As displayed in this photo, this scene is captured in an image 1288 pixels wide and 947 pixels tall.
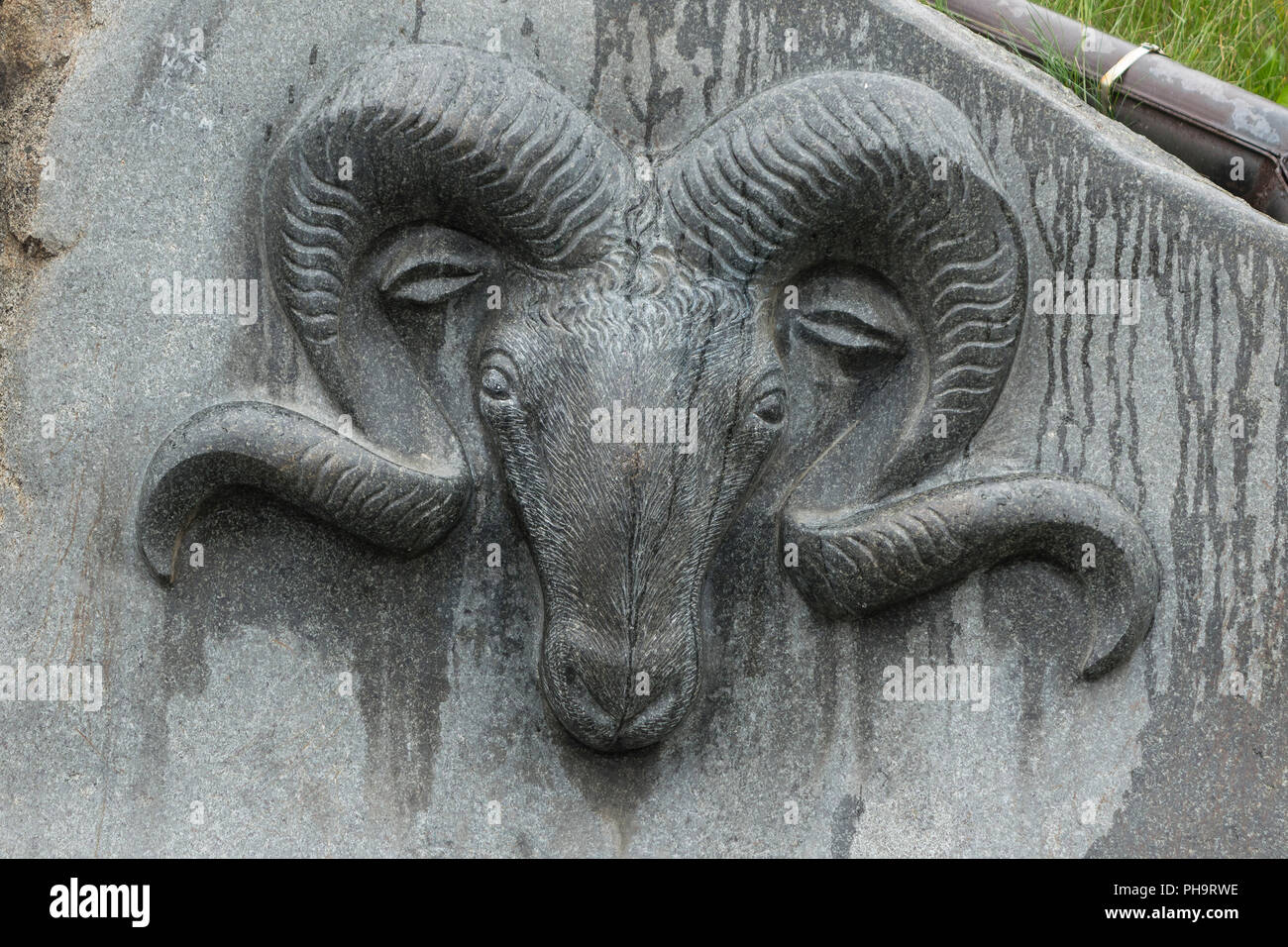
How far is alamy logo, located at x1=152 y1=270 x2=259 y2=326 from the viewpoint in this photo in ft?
9.59

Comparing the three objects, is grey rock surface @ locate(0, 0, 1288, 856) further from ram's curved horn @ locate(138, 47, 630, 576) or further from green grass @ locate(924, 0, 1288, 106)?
green grass @ locate(924, 0, 1288, 106)

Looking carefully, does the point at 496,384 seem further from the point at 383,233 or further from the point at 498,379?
the point at 383,233

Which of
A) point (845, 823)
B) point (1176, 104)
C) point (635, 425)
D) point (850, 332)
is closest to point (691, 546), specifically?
point (635, 425)

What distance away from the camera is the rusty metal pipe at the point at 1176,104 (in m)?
3.32

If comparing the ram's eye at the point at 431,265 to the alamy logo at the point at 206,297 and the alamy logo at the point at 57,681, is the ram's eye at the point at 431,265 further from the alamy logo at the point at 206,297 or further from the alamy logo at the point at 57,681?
the alamy logo at the point at 57,681

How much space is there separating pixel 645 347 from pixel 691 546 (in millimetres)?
404

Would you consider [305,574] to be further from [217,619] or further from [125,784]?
[125,784]

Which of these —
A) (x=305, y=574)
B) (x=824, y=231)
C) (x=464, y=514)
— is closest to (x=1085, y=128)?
(x=824, y=231)

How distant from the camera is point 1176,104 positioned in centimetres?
339

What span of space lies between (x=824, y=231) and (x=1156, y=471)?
34.1 inches

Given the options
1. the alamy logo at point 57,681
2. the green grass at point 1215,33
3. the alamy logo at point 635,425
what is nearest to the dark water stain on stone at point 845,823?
the alamy logo at point 635,425

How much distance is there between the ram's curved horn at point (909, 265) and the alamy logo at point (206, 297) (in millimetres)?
875

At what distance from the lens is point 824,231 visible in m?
2.85

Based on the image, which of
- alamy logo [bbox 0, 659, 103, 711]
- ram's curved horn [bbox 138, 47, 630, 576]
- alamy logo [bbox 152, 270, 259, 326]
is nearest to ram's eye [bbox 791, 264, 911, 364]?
ram's curved horn [bbox 138, 47, 630, 576]
